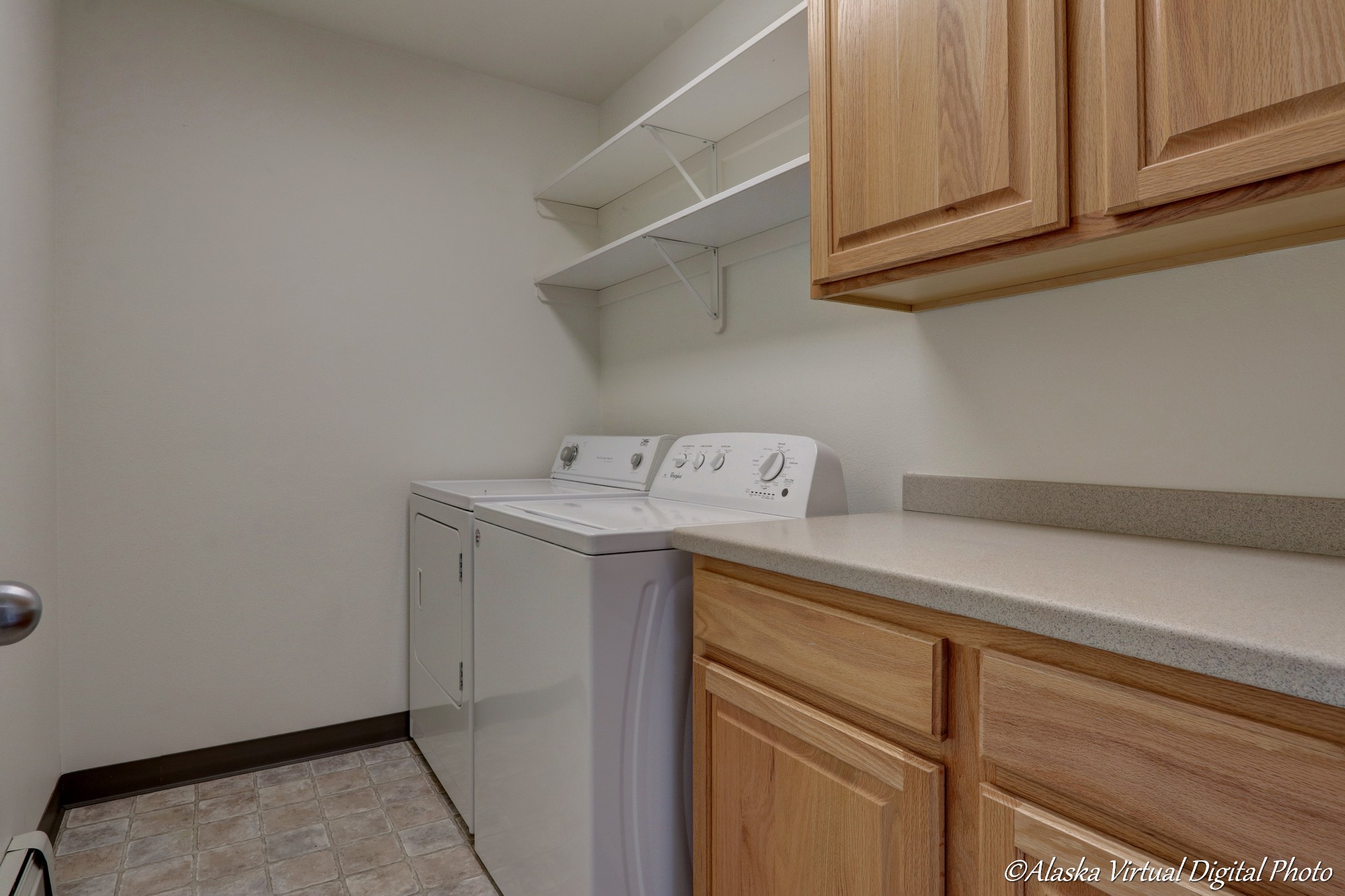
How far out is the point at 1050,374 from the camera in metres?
1.35

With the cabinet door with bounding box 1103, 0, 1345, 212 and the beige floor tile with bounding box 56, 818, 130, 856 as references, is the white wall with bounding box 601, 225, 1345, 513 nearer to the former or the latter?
the cabinet door with bounding box 1103, 0, 1345, 212

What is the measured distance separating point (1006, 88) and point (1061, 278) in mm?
401

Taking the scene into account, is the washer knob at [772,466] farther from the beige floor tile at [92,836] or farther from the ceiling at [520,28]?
the beige floor tile at [92,836]

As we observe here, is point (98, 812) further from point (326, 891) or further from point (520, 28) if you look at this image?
point (520, 28)

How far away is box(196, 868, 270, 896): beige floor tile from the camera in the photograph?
64.5 inches

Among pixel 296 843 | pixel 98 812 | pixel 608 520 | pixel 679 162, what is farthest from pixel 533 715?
pixel 679 162

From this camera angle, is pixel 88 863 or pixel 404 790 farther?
pixel 404 790

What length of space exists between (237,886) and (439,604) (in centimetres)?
78

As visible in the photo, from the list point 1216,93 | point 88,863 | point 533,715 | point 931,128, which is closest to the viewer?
point 1216,93

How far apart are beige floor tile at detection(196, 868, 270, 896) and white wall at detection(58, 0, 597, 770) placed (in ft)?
2.15

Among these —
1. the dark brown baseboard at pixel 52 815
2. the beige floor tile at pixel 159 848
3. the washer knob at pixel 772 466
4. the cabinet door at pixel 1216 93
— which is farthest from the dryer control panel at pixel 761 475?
the dark brown baseboard at pixel 52 815

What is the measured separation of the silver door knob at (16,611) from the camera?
1.86 feet

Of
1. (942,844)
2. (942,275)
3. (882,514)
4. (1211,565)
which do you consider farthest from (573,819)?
(942,275)

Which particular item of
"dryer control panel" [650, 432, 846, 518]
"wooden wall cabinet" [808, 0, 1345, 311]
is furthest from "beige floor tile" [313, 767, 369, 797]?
"wooden wall cabinet" [808, 0, 1345, 311]
